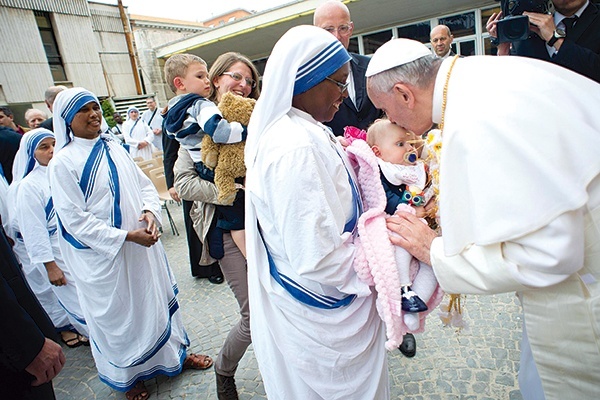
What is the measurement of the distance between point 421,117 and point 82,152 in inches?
92.6

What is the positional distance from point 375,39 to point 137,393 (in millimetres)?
14307

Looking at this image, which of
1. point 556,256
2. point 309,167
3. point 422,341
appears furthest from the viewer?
point 422,341

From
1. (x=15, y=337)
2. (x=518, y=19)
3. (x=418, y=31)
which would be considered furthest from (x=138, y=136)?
(x=418, y=31)

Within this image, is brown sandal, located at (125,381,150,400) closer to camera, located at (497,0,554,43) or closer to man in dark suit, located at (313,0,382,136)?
man in dark suit, located at (313,0,382,136)

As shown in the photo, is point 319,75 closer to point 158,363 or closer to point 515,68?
point 515,68

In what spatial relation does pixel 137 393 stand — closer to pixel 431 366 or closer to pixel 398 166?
pixel 431 366

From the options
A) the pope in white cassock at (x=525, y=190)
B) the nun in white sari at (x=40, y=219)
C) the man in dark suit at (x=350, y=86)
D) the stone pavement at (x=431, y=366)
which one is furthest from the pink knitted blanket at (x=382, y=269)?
the nun in white sari at (x=40, y=219)

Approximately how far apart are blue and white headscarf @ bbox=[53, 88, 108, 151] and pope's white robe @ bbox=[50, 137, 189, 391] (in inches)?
3.3

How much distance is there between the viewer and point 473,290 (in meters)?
1.29

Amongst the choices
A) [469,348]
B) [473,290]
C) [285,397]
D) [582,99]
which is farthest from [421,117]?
[469,348]

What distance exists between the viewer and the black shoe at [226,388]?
2551 millimetres

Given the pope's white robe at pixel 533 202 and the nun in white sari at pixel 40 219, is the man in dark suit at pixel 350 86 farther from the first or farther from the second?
the nun in white sari at pixel 40 219

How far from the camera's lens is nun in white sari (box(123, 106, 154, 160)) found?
9.54 m

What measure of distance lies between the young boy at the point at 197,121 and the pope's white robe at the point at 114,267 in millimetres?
607
